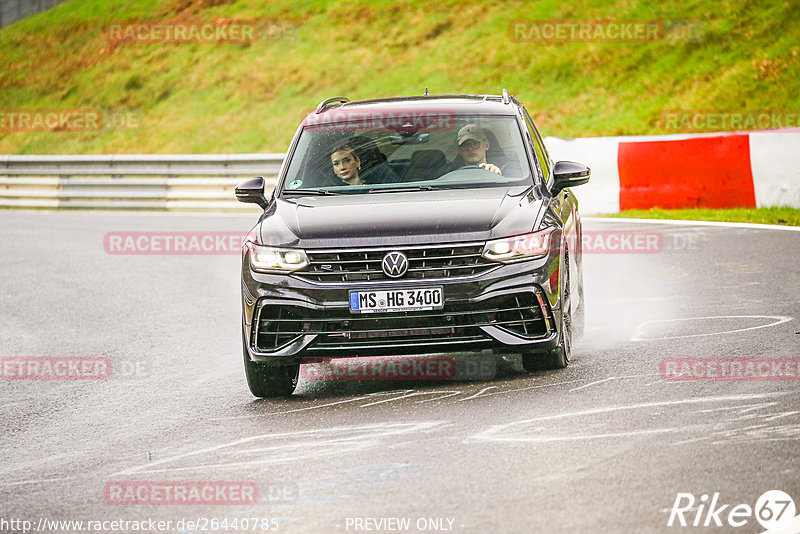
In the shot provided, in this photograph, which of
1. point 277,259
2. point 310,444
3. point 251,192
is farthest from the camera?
point 251,192

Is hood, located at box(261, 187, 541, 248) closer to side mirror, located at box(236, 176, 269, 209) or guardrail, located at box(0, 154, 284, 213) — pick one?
side mirror, located at box(236, 176, 269, 209)

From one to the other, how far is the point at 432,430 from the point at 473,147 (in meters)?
2.76

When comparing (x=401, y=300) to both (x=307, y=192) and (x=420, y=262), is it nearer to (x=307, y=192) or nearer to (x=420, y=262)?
(x=420, y=262)

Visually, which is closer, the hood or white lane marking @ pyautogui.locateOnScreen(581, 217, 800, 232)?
the hood

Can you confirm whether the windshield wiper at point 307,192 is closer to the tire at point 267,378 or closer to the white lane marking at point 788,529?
the tire at point 267,378

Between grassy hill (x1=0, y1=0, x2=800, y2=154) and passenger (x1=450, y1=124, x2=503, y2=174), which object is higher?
grassy hill (x1=0, y1=0, x2=800, y2=154)

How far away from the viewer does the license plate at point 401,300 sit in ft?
24.6

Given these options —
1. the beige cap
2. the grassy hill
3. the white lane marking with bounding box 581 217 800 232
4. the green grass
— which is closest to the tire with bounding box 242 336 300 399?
the beige cap

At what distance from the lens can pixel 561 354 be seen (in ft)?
26.5

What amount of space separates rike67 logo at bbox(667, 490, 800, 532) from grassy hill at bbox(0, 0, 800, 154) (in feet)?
73.9

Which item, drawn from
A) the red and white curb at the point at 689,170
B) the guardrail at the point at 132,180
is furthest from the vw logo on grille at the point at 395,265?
the guardrail at the point at 132,180

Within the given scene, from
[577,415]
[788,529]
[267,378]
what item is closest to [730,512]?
[788,529]

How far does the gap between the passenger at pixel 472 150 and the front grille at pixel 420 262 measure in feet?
4.58

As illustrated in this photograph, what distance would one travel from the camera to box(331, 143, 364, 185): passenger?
29.0ft
